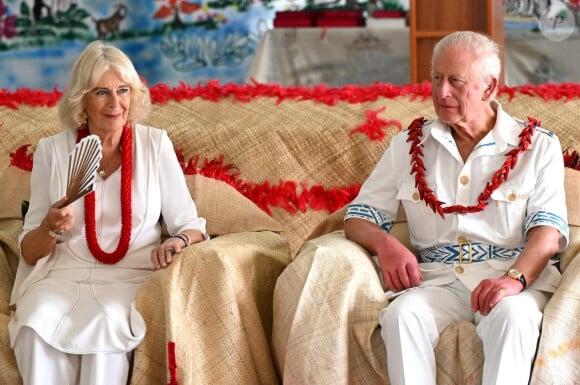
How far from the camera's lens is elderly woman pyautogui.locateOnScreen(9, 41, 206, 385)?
309 cm

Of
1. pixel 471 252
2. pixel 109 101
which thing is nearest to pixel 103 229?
pixel 109 101

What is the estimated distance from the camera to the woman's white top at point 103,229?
3043mm

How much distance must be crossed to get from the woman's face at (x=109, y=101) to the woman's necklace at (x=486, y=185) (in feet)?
3.13

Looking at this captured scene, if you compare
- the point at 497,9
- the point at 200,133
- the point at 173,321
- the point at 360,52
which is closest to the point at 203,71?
the point at 360,52

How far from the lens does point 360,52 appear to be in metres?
6.68

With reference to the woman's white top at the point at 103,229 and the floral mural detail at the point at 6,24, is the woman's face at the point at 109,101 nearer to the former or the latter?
the woman's white top at the point at 103,229

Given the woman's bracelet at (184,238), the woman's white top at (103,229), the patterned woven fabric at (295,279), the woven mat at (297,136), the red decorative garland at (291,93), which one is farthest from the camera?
the red decorative garland at (291,93)

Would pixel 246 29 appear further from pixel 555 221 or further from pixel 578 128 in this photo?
pixel 555 221

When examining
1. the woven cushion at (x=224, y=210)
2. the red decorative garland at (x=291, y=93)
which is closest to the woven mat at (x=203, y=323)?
the woven cushion at (x=224, y=210)

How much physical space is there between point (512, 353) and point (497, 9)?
127 inches

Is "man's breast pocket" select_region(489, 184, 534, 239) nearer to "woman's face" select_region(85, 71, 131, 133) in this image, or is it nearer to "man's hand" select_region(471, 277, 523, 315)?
"man's hand" select_region(471, 277, 523, 315)

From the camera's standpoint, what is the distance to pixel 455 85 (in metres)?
3.14

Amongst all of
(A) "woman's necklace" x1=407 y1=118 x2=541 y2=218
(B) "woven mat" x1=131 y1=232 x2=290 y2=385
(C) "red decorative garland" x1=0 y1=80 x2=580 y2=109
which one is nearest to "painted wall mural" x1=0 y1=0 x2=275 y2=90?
(C) "red decorative garland" x1=0 y1=80 x2=580 y2=109

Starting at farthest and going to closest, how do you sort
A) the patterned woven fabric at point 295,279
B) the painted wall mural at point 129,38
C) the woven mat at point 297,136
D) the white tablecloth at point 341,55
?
1. the painted wall mural at point 129,38
2. the white tablecloth at point 341,55
3. the woven mat at point 297,136
4. the patterned woven fabric at point 295,279
